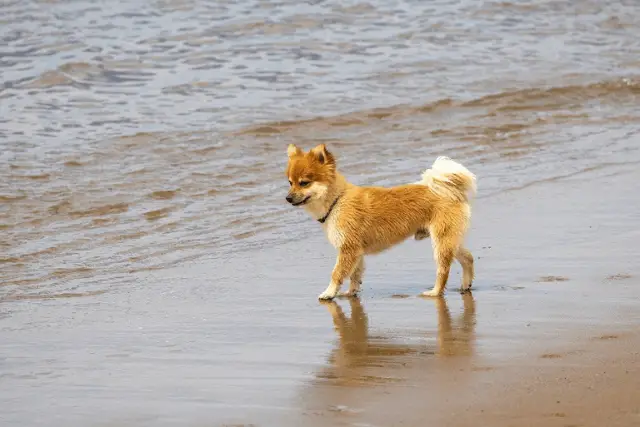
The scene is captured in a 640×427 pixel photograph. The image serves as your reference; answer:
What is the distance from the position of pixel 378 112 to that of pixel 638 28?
838 centimetres

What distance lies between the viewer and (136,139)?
13.3 meters

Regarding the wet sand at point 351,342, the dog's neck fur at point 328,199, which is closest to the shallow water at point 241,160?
the wet sand at point 351,342

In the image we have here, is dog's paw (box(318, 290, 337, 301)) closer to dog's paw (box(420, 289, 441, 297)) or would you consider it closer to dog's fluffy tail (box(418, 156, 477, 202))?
dog's paw (box(420, 289, 441, 297))

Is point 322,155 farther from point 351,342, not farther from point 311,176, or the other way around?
point 351,342

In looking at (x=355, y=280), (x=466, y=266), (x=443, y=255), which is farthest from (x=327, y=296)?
(x=466, y=266)

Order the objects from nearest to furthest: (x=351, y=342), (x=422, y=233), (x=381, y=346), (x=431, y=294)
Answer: (x=381, y=346)
(x=351, y=342)
(x=431, y=294)
(x=422, y=233)

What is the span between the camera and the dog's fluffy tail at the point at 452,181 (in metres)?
7.27

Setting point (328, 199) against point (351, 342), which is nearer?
point (351, 342)

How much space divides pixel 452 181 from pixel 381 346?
5.62 feet

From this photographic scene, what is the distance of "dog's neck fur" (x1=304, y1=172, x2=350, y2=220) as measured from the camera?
7469 mm

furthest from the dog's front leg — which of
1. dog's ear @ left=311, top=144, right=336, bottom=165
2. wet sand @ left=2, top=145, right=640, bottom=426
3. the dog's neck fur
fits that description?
dog's ear @ left=311, top=144, right=336, bottom=165

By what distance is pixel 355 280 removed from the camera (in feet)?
24.2

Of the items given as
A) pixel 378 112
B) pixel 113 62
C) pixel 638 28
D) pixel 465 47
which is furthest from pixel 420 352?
pixel 638 28

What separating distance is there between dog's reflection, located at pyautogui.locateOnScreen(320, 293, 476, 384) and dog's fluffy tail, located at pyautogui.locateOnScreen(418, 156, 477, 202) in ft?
2.90
